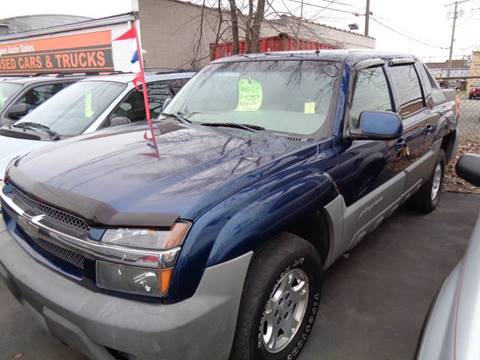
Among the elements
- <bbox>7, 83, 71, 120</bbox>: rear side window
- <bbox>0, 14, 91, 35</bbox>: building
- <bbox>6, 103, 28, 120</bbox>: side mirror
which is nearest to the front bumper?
<bbox>6, 103, 28, 120</bbox>: side mirror

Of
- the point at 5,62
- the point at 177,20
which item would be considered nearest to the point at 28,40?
the point at 5,62

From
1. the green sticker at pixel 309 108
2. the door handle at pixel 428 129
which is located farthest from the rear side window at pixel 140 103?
the door handle at pixel 428 129

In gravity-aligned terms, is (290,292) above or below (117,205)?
below

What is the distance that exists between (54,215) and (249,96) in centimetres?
172

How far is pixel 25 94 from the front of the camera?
19.3 ft

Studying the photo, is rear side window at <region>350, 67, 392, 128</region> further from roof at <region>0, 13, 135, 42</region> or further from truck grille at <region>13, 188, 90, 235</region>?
roof at <region>0, 13, 135, 42</region>

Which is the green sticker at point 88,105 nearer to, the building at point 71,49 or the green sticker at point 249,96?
the green sticker at point 249,96

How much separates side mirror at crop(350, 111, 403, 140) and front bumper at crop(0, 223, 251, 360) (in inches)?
51.5

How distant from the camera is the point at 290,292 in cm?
234

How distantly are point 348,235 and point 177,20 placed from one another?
1288 centimetres

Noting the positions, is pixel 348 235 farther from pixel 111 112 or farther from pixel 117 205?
pixel 111 112

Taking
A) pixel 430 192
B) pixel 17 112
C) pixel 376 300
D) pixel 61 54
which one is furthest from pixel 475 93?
pixel 17 112

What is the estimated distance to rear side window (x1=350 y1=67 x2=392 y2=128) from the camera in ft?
9.82

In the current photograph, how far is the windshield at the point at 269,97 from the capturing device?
284cm
